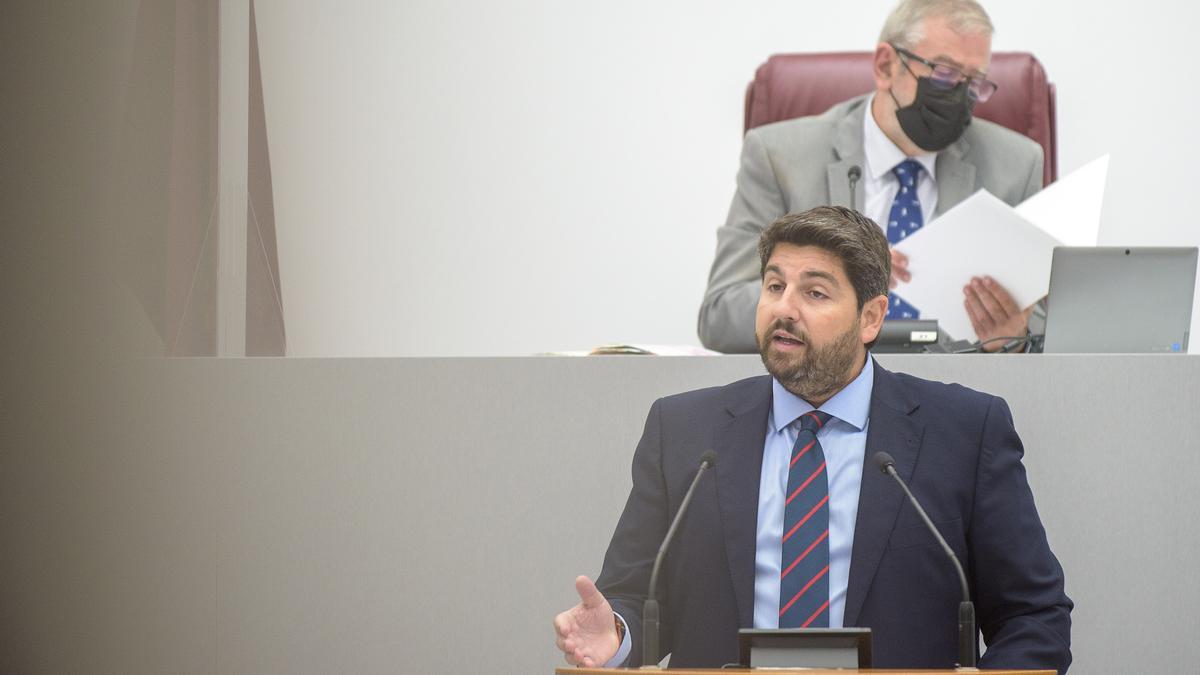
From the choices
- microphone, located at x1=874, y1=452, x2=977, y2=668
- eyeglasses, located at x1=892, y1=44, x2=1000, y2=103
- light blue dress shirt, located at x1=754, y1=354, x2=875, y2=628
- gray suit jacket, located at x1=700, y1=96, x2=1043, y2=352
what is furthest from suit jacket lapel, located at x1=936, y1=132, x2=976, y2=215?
microphone, located at x1=874, y1=452, x2=977, y2=668

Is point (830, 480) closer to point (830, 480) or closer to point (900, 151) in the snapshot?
point (830, 480)

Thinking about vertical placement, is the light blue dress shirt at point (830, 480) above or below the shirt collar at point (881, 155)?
below

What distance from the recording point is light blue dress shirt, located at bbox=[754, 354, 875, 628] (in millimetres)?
1602

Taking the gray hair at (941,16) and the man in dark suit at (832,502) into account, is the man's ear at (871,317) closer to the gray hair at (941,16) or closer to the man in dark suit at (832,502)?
the man in dark suit at (832,502)

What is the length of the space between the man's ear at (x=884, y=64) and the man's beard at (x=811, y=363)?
1094 mm

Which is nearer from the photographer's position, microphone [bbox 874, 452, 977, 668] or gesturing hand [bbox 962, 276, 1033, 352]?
microphone [bbox 874, 452, 977, 668]

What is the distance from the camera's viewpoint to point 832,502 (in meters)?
1.64

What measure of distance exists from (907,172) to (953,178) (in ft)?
0.30

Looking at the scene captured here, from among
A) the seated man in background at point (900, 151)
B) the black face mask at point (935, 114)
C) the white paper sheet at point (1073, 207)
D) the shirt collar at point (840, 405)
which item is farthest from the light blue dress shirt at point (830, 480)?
the black face mask at point (935, 114)

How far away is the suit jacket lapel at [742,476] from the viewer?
1.60 metres

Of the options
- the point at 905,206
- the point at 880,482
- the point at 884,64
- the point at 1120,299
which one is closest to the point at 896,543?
the point at 880,482

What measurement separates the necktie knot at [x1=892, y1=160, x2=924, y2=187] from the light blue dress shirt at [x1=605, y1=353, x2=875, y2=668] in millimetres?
1008

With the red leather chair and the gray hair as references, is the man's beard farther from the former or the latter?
the red leather chair

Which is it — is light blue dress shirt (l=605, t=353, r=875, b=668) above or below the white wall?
below
